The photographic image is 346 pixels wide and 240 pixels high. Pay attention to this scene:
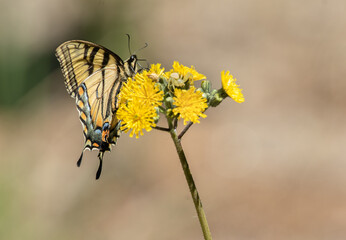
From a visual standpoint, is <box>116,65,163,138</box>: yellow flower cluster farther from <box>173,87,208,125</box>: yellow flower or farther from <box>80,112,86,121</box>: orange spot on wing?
<box>80,112,86,121</box>: orange spot on wing

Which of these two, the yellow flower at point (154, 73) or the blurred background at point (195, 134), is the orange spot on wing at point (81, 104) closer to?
the yellow flower at point (154, 73)

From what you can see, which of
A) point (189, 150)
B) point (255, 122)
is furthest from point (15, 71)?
point (255, 122)

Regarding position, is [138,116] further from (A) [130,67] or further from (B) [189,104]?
(A) [130,67]

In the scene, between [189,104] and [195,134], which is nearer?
[189,104]

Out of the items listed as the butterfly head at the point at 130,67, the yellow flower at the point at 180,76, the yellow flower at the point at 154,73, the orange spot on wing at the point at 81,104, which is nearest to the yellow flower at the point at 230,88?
the yellow flower at the point at 180,76

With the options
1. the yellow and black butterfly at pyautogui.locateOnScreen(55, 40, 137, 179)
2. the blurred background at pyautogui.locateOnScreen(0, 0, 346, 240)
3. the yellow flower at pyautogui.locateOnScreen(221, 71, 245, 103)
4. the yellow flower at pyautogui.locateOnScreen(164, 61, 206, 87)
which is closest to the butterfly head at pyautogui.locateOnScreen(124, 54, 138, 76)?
the yellow and black butterfly at pyautogui.locateOnScreen(55, 40, 137, 179)

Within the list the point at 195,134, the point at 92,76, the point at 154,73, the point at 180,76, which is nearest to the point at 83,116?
the point at 92,76

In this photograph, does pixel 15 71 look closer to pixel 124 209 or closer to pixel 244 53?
pixel 124 209

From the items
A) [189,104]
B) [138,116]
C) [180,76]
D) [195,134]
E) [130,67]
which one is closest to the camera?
[189,104]
